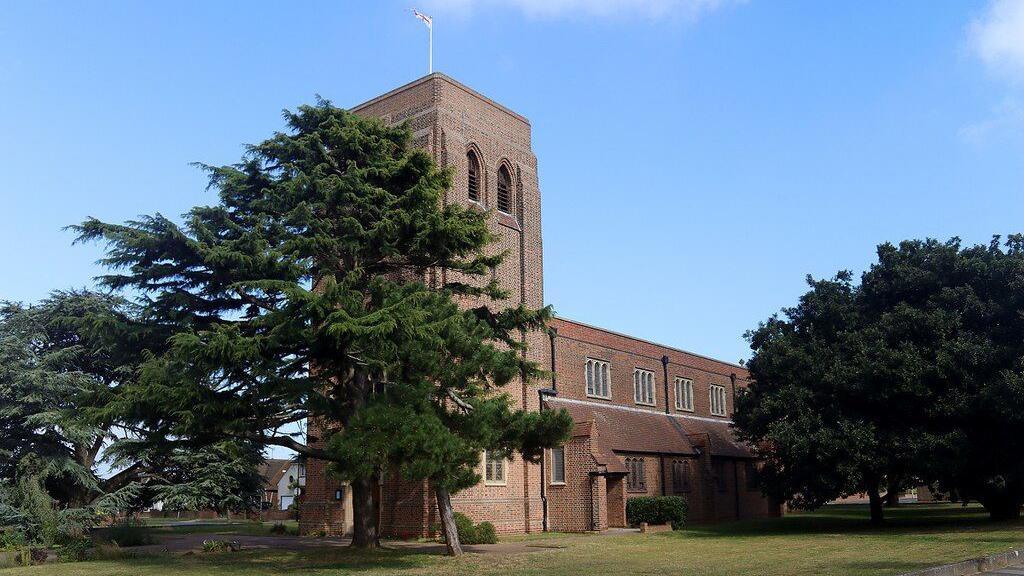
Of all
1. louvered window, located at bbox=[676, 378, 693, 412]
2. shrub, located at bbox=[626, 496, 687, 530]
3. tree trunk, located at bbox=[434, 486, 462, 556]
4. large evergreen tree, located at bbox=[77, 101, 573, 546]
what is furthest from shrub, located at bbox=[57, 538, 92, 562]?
louvered window, located at bbox=[676, 378, 693, 412]

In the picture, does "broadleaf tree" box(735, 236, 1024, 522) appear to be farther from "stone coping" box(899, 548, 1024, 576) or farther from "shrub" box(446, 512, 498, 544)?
"shrub" box(446, 512, 498, 544)

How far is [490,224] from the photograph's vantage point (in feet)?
108

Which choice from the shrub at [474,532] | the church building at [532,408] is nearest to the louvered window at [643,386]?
the church building at [532,408]

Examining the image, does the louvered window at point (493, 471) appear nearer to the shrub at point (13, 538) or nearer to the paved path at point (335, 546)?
the paved path at point (335, 546)

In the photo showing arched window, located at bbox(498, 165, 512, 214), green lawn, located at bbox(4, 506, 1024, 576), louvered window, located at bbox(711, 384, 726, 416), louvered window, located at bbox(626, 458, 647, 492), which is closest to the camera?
green lawn, located at bbox(4, 506, 1024, 576)

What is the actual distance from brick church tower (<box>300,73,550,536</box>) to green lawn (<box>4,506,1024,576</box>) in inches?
139

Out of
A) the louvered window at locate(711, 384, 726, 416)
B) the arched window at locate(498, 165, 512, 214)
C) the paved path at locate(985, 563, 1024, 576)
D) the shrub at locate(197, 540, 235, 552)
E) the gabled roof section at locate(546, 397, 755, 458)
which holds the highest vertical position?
the arched window at locate(498, 165, 512, 214)

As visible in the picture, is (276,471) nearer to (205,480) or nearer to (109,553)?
(205,480)

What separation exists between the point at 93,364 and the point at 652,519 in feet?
78.4

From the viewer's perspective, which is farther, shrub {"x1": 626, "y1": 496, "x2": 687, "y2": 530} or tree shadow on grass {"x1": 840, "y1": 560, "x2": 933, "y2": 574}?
shrub {"x1": 626, "y1": 496, "x2": 687, "y2": 530}

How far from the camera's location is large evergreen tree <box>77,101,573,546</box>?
19172mm

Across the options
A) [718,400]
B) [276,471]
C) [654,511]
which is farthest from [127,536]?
[276,471]

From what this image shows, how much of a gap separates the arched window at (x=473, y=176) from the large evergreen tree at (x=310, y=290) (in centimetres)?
867

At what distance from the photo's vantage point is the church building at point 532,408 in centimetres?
3128
